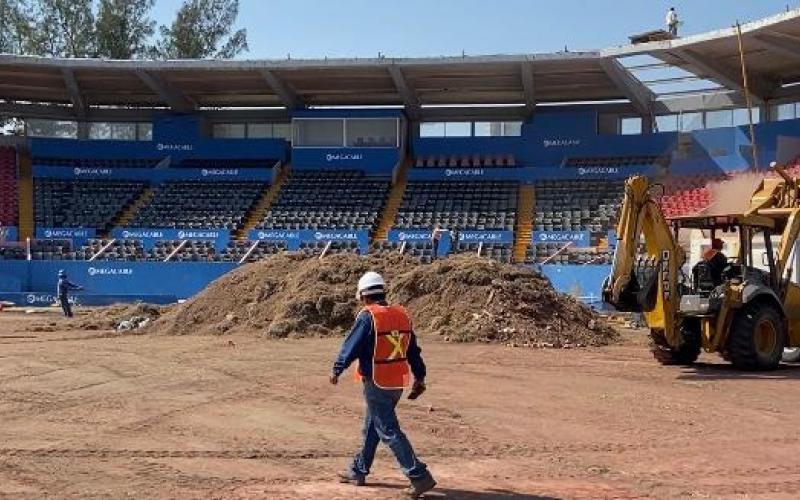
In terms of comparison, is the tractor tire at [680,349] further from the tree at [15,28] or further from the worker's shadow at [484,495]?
the tree at [15,28]

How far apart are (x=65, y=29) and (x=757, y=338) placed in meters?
53.0

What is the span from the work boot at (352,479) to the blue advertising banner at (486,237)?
96.0 ft

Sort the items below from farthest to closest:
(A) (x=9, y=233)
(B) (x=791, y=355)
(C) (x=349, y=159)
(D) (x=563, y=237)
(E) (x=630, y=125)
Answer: (C) (x=349, y=159), (E) (x=630, y=125), (A) (x=9, y=233), (D) (x=563, y=237), (B) (x=791, y=355)

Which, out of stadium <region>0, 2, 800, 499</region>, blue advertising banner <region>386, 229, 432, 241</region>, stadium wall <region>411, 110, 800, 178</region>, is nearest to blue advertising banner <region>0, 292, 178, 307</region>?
stadium <region>0, 2, 800, 499</region>

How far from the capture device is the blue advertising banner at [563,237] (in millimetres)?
35250

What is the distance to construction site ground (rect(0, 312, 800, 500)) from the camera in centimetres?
788

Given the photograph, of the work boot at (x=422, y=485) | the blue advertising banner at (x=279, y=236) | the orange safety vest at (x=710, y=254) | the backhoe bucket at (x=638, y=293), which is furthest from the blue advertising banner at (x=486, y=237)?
the work boot at (x=422, y=485)

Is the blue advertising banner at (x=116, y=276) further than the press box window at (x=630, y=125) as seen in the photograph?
No

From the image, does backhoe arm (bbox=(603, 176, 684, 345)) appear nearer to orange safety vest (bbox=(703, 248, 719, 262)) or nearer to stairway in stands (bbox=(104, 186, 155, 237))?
orange safety vest (bbox=(703, 248, 719, 262))

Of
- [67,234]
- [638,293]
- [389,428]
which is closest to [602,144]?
[67,234]

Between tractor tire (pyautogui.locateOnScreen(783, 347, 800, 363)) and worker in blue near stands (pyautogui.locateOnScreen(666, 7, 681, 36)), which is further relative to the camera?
worker in blue near stands (pyautogui.locateOnScreen(666, 7, 681, 36))

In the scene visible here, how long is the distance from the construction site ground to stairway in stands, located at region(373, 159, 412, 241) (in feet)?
72.1

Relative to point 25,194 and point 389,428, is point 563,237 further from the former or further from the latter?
point 389,428

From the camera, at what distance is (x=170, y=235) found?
39.1 meters
